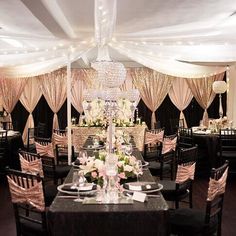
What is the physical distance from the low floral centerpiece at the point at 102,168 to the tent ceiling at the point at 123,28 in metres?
1.54

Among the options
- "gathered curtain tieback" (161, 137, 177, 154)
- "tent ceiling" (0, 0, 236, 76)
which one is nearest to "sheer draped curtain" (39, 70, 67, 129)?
"tent ceiling" (0, 0, 236, 76)

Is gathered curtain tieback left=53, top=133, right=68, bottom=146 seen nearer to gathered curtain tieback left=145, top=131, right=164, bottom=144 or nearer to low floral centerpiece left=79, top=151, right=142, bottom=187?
gathered curtain tieback left=145, top=131, right=164, bottom=144

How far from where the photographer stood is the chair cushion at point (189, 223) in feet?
10.2

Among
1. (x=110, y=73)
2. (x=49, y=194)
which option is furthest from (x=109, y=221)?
(x=49, y=194)

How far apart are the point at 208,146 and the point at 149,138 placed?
4.33 ft

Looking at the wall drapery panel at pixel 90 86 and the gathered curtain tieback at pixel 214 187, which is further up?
the wall drapery panel at pixel 90 86

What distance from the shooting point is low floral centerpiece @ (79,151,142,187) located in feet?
9.81

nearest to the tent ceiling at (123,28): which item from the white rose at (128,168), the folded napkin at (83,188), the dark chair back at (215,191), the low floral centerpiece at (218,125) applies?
the low floral centerpiece at (218,125)

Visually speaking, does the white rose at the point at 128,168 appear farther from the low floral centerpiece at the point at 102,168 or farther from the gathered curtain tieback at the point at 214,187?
the gathered curtain tieback at the point at 214,187

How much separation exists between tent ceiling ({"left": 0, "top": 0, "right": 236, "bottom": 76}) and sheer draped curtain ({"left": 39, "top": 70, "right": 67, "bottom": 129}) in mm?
3427

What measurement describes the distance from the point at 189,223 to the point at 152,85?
763 centimetres

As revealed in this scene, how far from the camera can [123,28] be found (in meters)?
5.55

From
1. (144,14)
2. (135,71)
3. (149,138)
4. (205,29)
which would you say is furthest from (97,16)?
(135,71)

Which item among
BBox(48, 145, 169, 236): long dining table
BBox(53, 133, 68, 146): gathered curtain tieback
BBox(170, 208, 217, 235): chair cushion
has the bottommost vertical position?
BBox(170, 208, 217, 235): chair cushion
